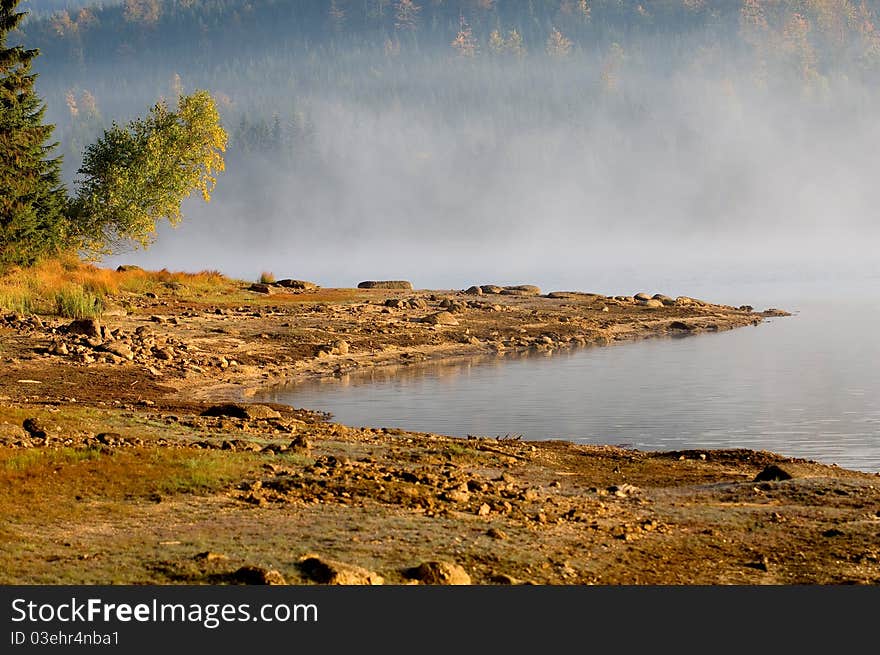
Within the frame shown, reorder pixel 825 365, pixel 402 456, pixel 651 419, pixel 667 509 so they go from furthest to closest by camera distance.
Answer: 1. pixel 825 365
2. pixel 651 419
3. pixel 402 456
4. pixel 667 509

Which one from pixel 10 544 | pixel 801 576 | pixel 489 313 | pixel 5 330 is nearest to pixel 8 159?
→ pixel 5 330

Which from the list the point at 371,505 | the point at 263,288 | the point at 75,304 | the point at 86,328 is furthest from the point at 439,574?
the point at 263,288

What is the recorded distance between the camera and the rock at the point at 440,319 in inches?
2120

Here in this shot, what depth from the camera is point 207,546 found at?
12.7 metres

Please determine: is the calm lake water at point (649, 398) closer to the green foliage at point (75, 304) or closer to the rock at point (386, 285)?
the green foliage at point (75, 304)

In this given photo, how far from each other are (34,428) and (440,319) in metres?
36.4

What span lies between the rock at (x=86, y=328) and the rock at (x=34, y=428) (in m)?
17.5

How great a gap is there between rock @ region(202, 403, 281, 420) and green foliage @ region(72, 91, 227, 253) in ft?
109

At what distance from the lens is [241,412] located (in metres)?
24.5

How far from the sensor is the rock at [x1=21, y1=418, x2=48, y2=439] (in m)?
18.3

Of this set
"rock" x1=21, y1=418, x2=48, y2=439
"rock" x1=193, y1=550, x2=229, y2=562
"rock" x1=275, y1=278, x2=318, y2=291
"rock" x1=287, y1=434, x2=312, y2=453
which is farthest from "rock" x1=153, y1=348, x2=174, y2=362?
"rock" x1=275, y1=278, x2=318, y2=291

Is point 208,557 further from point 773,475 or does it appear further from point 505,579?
point 773,475

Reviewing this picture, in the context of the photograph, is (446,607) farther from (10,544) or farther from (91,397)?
(91,397)

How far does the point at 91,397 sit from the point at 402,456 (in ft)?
36.0
